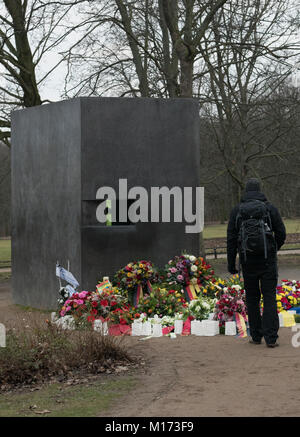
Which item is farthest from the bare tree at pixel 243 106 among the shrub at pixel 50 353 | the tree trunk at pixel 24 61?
the shrub at pixel 50 353

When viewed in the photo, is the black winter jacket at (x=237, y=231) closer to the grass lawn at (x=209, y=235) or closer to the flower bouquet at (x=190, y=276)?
the flower bouquet at (x=190, y=276)

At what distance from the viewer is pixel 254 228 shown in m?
9.34

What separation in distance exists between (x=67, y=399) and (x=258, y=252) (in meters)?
3.36

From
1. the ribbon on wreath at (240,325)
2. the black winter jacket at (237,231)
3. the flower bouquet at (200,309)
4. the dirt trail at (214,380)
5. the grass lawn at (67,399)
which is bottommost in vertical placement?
the grass lawn at (67,399)

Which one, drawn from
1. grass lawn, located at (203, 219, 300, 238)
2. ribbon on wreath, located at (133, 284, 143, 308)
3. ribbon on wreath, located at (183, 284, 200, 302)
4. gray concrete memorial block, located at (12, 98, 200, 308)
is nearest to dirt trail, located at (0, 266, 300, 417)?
ribbon on wreath, located at (133, 284, 143, 308)

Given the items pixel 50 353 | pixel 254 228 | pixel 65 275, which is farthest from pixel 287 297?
pixel 50 353

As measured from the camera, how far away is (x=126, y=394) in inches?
281

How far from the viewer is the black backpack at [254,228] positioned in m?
9.29

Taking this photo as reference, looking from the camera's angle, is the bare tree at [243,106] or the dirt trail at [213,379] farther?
the bare tree at [243,106]

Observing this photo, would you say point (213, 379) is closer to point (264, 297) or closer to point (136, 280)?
point (264, 297)
